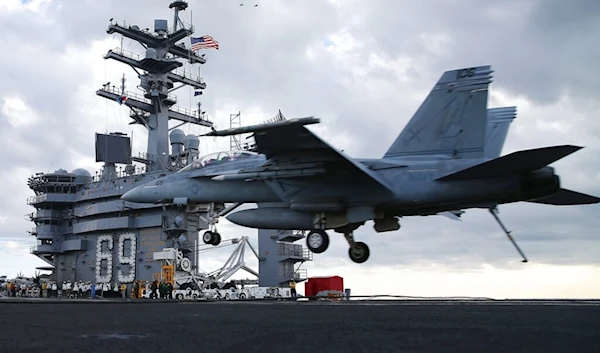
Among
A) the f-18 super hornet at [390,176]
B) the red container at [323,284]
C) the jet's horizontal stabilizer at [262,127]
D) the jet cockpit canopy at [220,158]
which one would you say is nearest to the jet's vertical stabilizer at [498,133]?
the f-18 super hornet at [390,176]

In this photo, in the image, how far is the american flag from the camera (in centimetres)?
3875

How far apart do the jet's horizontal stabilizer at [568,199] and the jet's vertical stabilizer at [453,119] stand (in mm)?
2349

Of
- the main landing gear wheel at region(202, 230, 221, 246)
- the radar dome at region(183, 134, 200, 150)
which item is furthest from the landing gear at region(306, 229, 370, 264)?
the radar dome at region(183, 134, 200, 150)

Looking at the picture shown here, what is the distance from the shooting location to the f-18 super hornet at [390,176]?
12.1 metres

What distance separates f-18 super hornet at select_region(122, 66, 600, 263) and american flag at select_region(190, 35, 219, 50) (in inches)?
993

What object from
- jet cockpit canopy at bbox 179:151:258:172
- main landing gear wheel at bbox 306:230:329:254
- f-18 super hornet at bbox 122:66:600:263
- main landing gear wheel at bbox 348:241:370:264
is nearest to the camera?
f-18 super hornet at bbox 122:66:600:263

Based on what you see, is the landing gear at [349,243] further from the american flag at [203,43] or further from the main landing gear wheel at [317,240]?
the american flag at [203,43]

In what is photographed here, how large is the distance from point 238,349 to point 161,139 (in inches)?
1552

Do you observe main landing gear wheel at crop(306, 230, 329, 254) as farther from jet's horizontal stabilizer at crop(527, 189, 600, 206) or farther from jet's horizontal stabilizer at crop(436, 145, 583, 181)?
jet's horizontal stabilizer at crop(527, 189, 600, 206)

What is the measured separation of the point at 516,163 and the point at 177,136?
31453mm

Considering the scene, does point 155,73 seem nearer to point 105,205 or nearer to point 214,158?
point 105,205

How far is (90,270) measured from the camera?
39812mm

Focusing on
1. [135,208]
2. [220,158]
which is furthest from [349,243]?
[135,208]

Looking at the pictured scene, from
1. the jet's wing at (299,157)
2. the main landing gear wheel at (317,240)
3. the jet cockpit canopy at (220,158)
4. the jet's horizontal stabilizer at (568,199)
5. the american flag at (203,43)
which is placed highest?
the american flag at (203,43)
